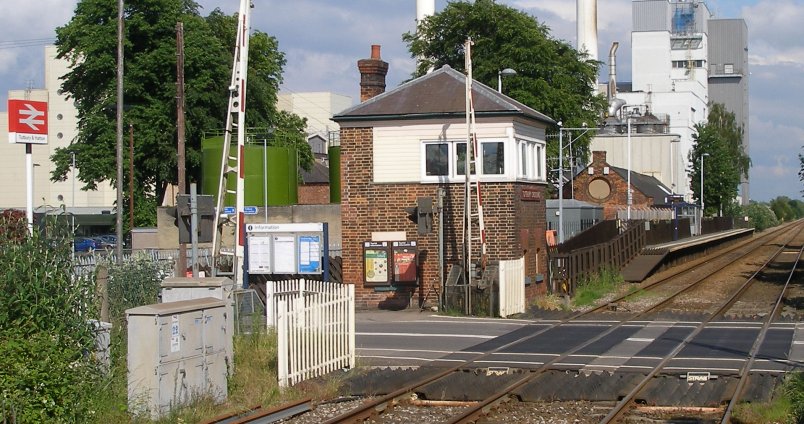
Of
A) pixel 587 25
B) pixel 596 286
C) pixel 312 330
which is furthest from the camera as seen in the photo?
pixel 587 25

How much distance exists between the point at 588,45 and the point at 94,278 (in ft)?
241

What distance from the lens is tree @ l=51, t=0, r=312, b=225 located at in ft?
163

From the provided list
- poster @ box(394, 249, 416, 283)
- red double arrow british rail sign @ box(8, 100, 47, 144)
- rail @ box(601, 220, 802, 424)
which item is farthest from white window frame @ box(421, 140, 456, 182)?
red double arrow british rail sign @ box(8, 100, 47, 144)

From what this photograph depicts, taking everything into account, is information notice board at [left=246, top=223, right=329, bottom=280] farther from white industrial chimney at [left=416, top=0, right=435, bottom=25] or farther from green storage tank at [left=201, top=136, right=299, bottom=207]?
white industrial chimney at [left=416, top=0, right=435, bottom=25]

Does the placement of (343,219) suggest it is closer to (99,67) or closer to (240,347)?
(240,347)

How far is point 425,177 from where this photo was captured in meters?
28.3

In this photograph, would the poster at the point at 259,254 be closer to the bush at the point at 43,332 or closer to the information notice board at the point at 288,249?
the information notice board at the point at 288,249

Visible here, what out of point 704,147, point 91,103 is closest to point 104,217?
point 91,103

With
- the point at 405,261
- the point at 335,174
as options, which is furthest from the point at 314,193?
the point at 405,261

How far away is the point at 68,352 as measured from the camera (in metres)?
11.2

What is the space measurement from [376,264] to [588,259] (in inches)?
352

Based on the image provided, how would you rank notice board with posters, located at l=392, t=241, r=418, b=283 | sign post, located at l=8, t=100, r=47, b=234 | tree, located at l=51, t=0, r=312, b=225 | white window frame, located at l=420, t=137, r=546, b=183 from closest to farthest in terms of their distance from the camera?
sign post, located at l=8, t=100, r=47, b=234 < white window frame, located at l=420, t=137, r=546, b=183 < notice board with posters, located at l=392, t=241, r=418, b=283 < tree, located at l=51, t=0, r=312, b=225

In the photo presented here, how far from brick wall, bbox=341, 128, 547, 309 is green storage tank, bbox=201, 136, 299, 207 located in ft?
46.1

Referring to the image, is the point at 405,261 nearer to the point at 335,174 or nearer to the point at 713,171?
the point at 335,174
